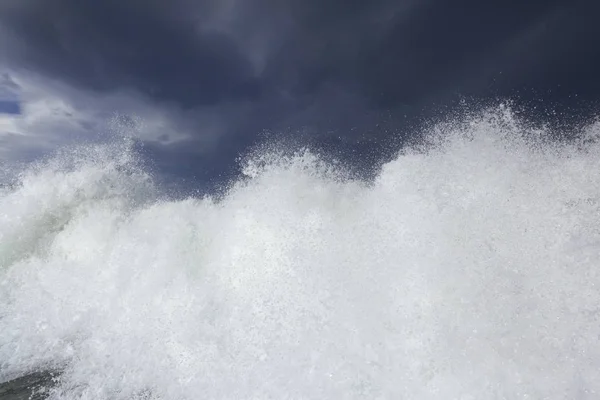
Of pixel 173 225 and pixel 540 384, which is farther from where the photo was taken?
pixel 173 225

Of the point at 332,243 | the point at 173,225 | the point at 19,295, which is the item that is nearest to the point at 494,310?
the point at 332,243

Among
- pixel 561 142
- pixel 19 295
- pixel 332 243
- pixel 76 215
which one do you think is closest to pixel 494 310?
pixel 332 243

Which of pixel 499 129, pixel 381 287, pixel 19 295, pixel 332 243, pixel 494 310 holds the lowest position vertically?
pixel 494 310

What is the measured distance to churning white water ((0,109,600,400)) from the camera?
5375mm

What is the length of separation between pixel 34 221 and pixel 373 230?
13.4 metres

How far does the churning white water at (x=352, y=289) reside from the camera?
5.38 meters

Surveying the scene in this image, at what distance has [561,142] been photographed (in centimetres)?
922

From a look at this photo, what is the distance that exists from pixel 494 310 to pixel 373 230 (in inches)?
127

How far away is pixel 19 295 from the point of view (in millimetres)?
10758

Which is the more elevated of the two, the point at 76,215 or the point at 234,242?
the point at 76,215

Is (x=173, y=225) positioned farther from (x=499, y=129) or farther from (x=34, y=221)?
(x=499, y=129)

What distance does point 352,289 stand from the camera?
734 cm

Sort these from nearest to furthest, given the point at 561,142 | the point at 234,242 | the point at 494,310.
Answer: the point at 494,310 < the point at 561,142 < the point at 234,242

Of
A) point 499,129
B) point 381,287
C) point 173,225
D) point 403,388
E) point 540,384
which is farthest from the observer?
point 173,225
